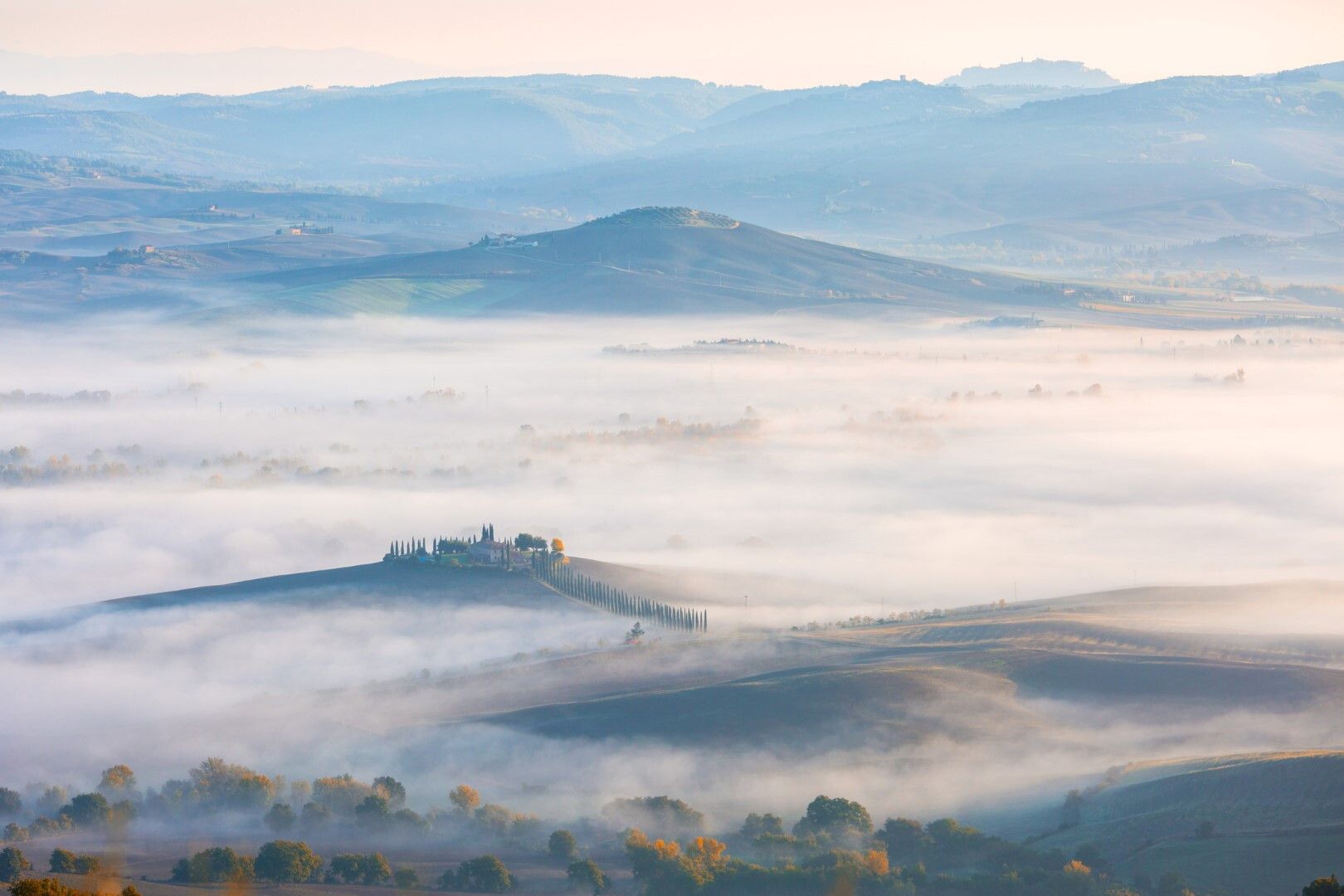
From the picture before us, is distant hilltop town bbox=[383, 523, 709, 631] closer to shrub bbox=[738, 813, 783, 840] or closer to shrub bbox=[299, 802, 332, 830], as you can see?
shrub bbox=[299, 802, 332, 830]

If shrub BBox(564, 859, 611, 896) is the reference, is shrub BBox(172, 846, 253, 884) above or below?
below

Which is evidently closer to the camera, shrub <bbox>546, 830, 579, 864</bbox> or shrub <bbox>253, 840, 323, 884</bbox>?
shrub <bbox>253, 840, 323, 884</bbox>

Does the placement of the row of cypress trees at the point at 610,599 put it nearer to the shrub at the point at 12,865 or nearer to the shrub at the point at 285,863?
the shrub at the point at 285,863

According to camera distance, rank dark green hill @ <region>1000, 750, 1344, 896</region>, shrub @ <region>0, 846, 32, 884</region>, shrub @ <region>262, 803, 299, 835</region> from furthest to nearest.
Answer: shrub @ <region>262, 803, 299, 835</region>
dark green hill @ <region>1000, 750, 1344, 896</region>
shrub @ <region>0, 846, 32, 884</region>

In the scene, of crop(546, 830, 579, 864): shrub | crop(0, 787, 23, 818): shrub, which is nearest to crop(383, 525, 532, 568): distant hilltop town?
crop(0, 787, 23, 818): shrub

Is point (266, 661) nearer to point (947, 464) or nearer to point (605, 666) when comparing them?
point (605, 666)

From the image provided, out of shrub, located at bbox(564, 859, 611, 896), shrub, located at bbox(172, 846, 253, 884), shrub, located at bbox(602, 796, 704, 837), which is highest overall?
shrub, located at bbox(602, 796, 704, 837)

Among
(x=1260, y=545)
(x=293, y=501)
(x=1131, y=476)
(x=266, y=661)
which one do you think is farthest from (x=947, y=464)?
(x=266, y=661)

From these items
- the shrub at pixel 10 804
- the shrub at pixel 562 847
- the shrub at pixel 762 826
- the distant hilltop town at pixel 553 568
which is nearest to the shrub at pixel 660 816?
the shrub at pixel 762 826
